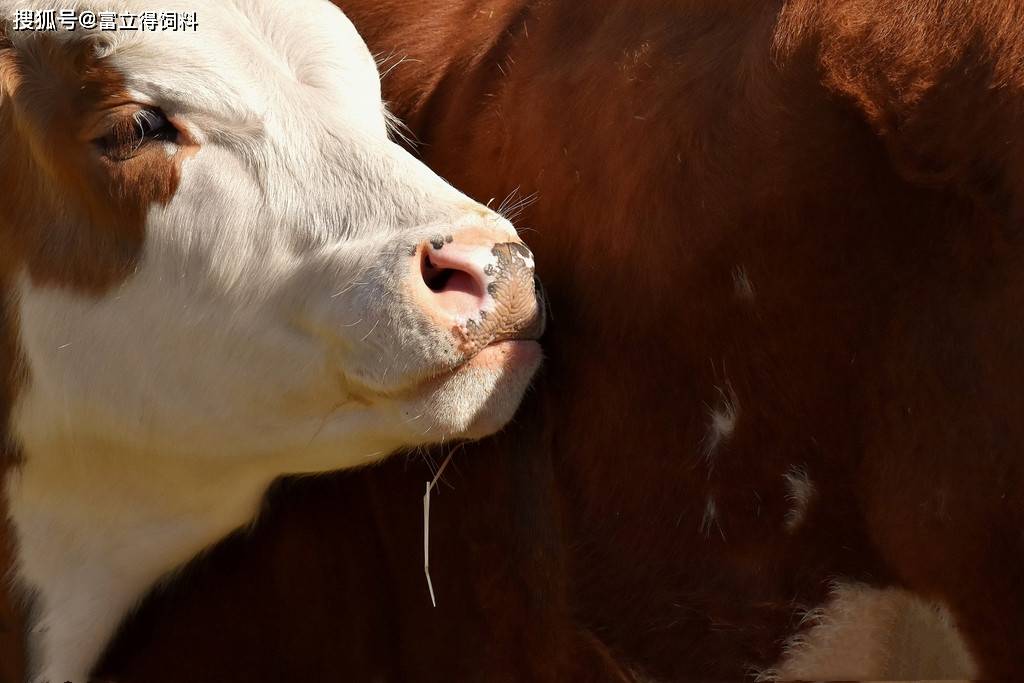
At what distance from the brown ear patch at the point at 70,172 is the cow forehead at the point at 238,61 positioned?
0.04 meters

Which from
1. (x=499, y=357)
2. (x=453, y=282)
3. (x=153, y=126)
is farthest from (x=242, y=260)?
(x=499, y=357)

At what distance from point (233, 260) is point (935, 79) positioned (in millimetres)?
1222

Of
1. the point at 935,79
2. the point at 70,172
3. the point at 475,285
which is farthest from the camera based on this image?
the point at 70,172

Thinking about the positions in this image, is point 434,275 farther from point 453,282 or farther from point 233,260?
point 233,260

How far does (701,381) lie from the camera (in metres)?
2.28

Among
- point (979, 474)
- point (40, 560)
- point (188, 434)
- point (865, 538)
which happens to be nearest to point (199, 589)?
point (40, 560)

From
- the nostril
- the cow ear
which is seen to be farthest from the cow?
the cow ear

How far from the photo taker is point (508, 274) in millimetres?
2191

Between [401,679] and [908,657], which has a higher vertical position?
[908,657]

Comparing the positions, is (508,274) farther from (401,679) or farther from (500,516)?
(401,679)

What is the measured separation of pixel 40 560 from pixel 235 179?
38.3 inches

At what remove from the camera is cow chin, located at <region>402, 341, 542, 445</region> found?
7.23 ft

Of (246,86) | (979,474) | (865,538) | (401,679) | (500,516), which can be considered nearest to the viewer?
(979,474)

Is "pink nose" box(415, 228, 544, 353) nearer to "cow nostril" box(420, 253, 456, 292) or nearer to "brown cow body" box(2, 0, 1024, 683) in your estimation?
"cow nostril" box(420, 253, 456, 292)
